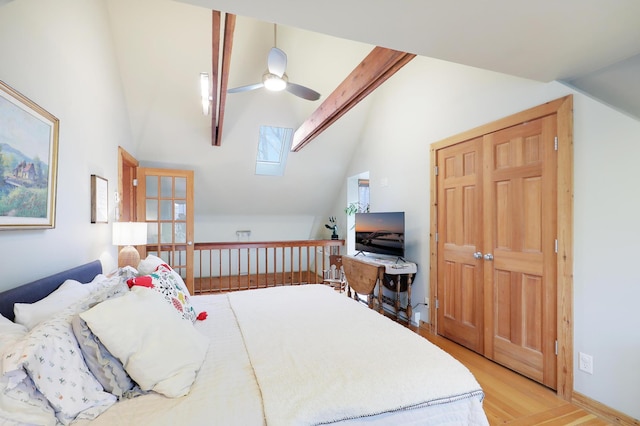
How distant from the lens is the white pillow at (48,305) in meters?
1.19

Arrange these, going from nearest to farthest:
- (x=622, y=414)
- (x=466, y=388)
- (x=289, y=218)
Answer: (x=466, y=388) < (x=622, y=414) < (x=289, y=218)

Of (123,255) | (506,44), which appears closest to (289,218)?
(123,255)

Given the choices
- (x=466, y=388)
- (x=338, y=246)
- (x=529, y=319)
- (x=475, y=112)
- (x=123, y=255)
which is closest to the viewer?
(x=466, y=388)

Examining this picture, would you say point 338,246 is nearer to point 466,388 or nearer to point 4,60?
point 466,388

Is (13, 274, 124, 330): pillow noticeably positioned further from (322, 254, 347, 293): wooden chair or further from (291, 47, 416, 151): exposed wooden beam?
(322, 254, 347, 293): wooden chair

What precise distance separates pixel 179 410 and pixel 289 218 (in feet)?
17.1

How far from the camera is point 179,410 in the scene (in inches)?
39.0

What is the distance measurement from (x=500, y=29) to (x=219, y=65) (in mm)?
2629

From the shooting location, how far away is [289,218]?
6.18 metres

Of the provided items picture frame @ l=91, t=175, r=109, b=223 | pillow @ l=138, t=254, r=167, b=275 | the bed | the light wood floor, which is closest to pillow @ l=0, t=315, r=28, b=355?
the bed

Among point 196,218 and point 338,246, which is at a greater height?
point 196,218

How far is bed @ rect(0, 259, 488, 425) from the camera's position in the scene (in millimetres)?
966

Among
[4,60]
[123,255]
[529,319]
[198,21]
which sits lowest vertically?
[529,319]

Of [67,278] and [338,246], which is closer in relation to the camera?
[67,278]
